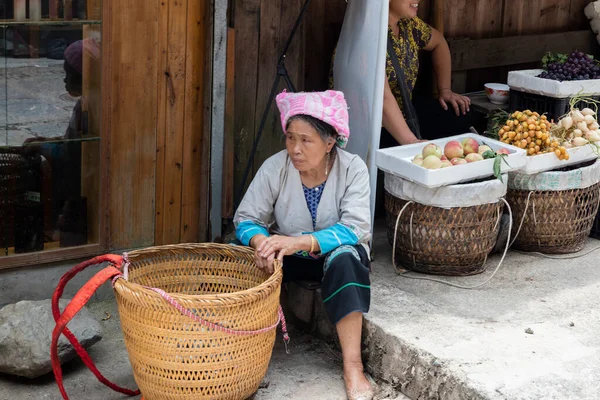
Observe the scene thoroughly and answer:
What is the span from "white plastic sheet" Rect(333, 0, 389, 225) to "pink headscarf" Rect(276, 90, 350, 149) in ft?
1.48

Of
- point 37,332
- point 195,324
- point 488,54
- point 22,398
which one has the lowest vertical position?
point 22,398

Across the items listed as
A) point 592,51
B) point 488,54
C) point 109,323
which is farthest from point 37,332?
point 592,51

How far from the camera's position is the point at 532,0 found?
20.8ft

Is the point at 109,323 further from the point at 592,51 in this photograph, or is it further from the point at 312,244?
the point at 592,51

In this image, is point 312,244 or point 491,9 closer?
point 312,244

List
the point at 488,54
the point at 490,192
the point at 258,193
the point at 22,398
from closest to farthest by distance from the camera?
the point at 22,398
the point at 258,193
the point at 490,192
the point at 488,54

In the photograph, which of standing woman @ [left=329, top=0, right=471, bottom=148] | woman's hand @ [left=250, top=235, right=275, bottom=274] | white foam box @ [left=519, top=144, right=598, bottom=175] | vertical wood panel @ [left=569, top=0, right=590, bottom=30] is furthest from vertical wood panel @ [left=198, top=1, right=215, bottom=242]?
vertical wood panel @ [left=569, top=0, right=590, bottom=30]

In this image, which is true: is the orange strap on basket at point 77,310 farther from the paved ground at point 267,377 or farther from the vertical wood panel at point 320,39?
the vertical wood panel at point 320,39

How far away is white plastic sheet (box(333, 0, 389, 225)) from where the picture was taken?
447 cm

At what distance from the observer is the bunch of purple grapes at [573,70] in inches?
206

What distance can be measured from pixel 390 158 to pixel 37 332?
1866 millimetres

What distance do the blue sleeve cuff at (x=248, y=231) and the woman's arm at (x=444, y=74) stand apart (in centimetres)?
194

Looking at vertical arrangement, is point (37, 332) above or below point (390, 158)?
below

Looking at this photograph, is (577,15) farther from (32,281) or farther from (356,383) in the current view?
(32,281)
